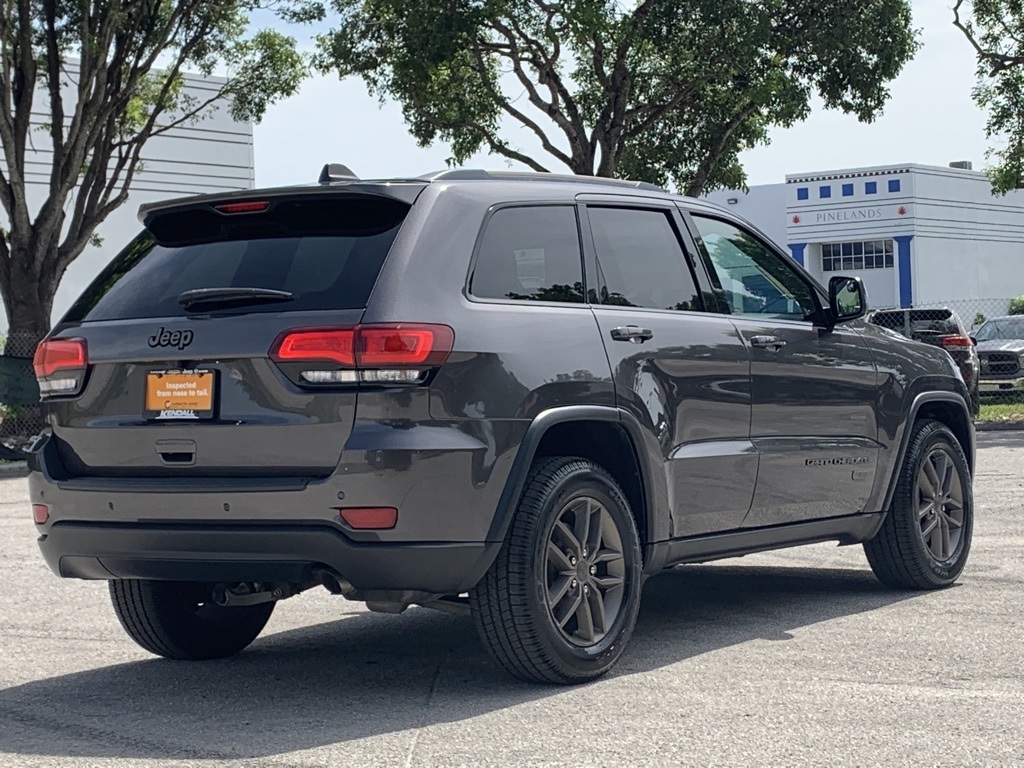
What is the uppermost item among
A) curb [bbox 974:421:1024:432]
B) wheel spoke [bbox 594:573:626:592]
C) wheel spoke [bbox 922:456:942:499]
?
wheel spoke [bbox 922:456:942:499]

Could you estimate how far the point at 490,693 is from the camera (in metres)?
5.85

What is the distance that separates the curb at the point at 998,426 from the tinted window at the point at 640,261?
17224mm

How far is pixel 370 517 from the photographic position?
536cm

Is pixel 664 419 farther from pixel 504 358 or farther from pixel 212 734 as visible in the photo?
pixel 212 734

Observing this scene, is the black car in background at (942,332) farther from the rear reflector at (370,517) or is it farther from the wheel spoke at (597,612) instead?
the rear reflector at (370,517)

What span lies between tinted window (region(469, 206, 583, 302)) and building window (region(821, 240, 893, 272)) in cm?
6201

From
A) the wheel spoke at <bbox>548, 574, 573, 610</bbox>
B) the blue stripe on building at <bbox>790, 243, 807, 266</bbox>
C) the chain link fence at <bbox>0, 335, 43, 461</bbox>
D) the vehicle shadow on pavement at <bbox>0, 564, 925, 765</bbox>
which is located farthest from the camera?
the blue stripe on building at <bbox>790, 243, 807, 266</bbox>

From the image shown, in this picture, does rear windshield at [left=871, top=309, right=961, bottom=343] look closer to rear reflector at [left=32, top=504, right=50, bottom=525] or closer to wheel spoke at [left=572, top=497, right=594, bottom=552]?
wheel spoke at [left=572, top=497, right=594, bottom=552]

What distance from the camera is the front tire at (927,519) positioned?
7.94 m

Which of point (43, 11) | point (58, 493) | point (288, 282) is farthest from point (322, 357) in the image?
point (43, 11)

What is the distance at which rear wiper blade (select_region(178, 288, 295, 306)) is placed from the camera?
5605 mm

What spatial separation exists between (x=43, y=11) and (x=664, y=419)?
19291 millimetres

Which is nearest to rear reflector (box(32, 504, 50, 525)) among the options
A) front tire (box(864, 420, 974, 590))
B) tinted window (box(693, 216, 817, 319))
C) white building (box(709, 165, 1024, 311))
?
tinted window (box(693, 216, 817, 319))

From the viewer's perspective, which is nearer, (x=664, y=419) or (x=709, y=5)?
(x=664, y=419)
